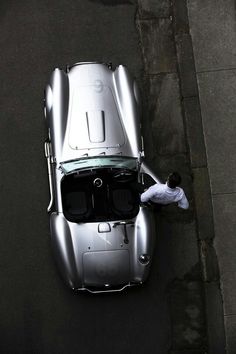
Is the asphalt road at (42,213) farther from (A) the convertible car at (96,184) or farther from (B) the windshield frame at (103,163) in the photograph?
(B) the windshield frame at (103,163)

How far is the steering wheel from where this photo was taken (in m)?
6.44

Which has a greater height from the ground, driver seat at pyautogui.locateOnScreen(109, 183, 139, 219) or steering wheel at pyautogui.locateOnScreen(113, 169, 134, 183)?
steering wheel at pyautogui.locateOnScreen(113, 169, 134, 183)

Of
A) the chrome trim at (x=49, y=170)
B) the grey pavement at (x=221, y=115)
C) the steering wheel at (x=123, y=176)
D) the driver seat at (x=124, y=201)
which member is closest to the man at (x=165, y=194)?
the driver seat at (x=124, y=201)

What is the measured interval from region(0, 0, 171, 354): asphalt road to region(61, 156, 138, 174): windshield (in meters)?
0.93

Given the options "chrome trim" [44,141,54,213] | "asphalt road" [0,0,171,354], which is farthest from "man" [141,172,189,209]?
"chrome trim" [44,141,54,213]

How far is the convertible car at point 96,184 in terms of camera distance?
6.44 m

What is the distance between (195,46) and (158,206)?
2.77 metres

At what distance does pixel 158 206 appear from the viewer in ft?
23.2

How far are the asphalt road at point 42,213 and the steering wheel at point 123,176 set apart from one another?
1287 millimetres

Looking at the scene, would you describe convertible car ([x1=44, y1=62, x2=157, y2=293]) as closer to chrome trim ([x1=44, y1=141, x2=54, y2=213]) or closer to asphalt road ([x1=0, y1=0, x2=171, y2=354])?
chrome trim ([x1=44, y1=141, x2=54, y2=213])

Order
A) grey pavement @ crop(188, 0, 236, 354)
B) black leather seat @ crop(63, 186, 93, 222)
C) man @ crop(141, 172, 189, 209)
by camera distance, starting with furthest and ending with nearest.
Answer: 1. grey pavement @ crop(188, 0, 236, 354)
2. black leather seat @ crop(63, 186, 93, 222)
3. man @ crop(141, 172, 189, 209)

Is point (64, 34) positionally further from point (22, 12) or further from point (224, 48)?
point (224, 48)

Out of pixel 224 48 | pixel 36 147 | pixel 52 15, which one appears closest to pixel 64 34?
pixel 52 15

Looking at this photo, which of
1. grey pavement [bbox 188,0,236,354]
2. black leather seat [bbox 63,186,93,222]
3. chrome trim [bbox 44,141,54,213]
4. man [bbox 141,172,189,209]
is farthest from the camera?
grey pavement [bbox 188,0,236,354]
